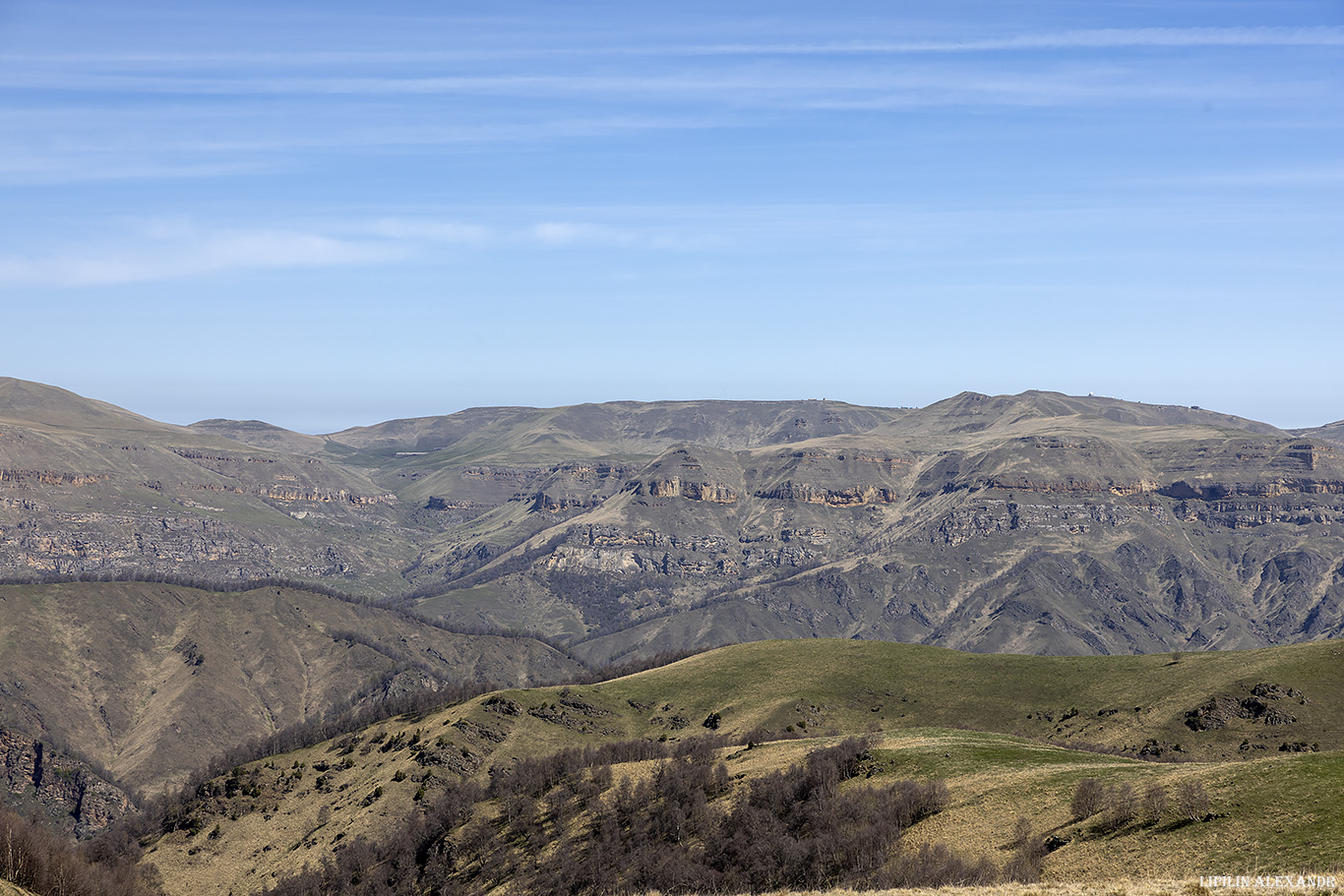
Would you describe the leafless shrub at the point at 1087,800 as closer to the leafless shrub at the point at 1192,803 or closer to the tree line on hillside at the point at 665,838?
the leafless shrub at the point at 1192,803

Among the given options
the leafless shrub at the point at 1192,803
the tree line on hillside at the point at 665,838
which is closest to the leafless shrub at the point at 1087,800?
the leafless shrub at the point at 1192,803

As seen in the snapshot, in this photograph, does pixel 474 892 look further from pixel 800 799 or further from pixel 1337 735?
pixel 1337 735

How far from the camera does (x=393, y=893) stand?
15850 cm

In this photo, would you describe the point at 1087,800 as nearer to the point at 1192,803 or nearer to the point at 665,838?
the point at 1192,803

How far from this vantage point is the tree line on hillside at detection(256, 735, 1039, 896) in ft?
349

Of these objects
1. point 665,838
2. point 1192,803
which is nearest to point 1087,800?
point 1192,803

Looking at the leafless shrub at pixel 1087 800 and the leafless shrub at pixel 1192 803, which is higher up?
the leafless shrub at pixel 1192 803

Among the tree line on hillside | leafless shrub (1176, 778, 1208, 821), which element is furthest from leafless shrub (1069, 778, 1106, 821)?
the tree line on hillside

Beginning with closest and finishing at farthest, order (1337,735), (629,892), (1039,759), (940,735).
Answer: (629,892) → (1039,759) → (940,735) → (1337,735)

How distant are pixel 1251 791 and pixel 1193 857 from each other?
428 inches

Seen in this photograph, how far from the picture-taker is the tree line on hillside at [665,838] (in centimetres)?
10631

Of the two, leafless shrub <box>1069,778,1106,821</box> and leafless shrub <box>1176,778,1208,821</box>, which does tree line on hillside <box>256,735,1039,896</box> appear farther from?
leafless shrub <box>1176,778,1208,821</box>

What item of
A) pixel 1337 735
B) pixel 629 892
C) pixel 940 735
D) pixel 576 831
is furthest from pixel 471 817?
pixel 1337 735

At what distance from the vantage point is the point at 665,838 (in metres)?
129
